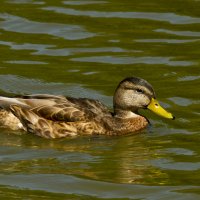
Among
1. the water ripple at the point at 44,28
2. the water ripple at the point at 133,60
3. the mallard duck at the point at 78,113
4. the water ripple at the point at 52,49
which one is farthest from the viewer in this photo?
the water ripple at the point at 44,28

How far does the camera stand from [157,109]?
14.0 meters

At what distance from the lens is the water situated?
1151cm

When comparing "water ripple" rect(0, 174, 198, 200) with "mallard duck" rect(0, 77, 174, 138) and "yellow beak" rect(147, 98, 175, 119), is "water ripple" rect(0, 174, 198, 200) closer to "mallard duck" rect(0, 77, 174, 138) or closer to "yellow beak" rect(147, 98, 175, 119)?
"mallard duck" rect(0, 77, 174, 138)

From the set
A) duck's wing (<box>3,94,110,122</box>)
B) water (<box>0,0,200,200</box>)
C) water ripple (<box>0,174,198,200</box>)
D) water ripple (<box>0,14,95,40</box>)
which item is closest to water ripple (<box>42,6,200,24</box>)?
water (<box>0,0,200,200</box>)

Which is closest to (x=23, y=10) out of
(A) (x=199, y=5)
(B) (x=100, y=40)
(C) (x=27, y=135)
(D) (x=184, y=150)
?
(B) (x=100, y=40)

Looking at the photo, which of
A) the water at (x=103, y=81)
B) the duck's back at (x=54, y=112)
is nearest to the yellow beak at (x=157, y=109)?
the water at (x=103, y=81)

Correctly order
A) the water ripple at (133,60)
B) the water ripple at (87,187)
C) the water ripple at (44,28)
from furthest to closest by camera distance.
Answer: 1. the water ripple at (44,28)
2. the water ripple at (133,60)
3. the water ripple at (87,187)

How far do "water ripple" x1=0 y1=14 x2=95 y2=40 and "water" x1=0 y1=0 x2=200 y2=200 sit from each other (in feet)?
0.06

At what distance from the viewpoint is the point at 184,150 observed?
1291 centimetres

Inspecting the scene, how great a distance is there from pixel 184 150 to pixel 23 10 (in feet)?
22.9

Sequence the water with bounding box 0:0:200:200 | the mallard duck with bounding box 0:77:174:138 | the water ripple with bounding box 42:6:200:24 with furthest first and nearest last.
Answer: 1. the water ripple with bounding box 42:6:200:24
2. the mallard duck with bounding box 0:77:174:138
3. the water with bounding box 0:0:200:200

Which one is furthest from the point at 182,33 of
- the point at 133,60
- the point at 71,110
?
the point at 71,110

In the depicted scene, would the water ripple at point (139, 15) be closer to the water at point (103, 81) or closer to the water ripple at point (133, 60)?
the water at point (103, 81)

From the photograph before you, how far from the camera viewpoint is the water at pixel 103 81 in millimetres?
11508
